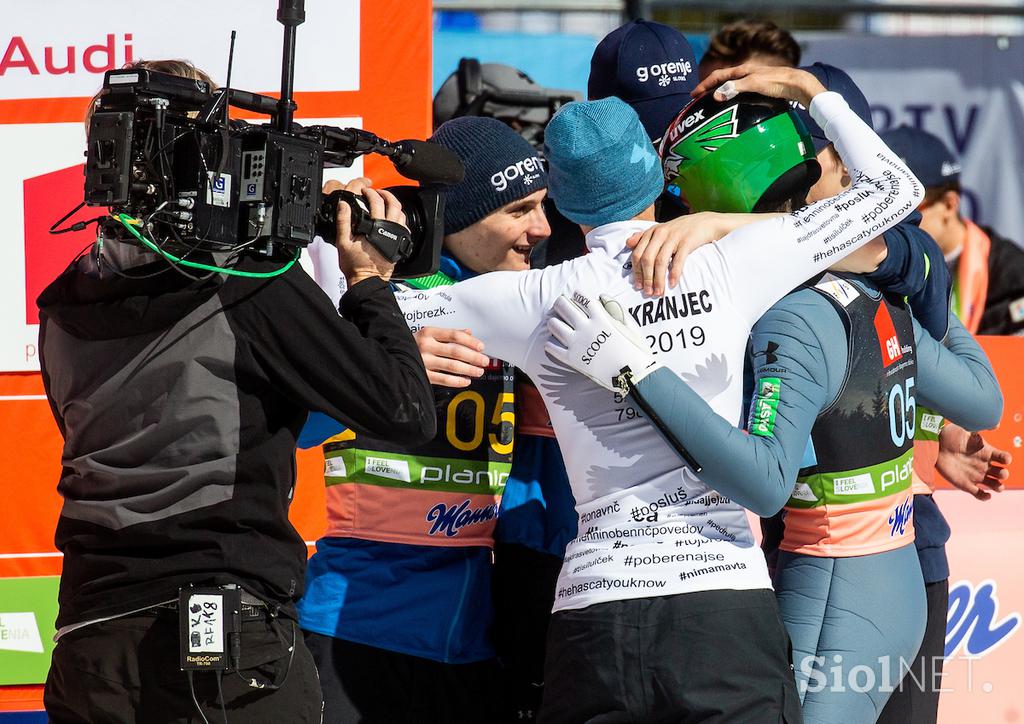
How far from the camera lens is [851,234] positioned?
222 centimetres

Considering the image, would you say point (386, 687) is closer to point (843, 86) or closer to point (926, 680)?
point (926, 680)

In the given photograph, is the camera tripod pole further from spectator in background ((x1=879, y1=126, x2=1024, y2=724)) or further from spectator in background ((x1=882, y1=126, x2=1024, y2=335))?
spectator in background ((x1=882, y1=126, x2=1024, y2=335))

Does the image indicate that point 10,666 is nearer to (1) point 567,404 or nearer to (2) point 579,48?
(1) point 567,404

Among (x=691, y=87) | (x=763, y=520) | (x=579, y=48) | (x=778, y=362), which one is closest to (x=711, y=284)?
(x=778, y=362)

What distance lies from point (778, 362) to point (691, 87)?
1461mm

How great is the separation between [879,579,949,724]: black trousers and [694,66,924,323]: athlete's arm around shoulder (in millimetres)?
928

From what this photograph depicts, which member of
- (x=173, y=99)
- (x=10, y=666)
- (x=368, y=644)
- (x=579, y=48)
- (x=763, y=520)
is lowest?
(x=10, y=666)

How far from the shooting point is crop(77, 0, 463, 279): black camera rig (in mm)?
1782

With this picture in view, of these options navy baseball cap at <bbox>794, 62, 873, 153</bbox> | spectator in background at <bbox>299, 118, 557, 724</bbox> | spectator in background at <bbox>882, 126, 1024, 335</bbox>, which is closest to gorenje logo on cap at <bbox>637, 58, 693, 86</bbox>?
navy baseball cap at <bbox>794, 62, 873, 153</bbox>

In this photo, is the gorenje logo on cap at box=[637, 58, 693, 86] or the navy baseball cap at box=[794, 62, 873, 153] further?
the gorenje logo on cap at box=[637, 58, 693, 86]

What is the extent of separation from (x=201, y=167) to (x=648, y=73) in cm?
187

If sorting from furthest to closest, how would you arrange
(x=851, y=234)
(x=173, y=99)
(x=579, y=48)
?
(x=579, y=48)
(x=851, y=234)
(x=173, y=99)

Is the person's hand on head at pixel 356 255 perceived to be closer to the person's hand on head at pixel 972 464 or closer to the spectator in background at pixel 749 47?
the person's hand on head at pixel 972 464

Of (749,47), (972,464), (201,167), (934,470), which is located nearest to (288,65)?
(201,167)
